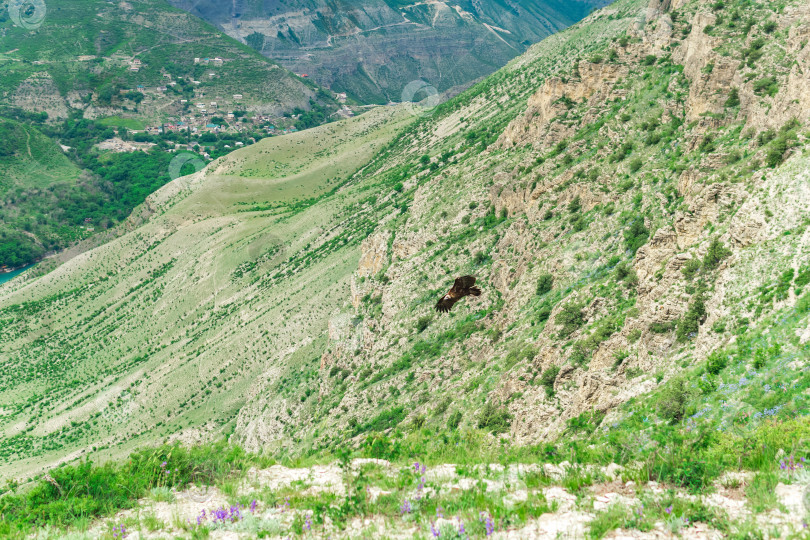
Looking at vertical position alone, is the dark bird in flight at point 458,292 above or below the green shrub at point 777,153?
below

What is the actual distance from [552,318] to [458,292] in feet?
41.7

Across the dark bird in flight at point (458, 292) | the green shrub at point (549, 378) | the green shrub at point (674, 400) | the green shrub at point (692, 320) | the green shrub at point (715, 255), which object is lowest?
the dark bird in flight at point (458, 292)

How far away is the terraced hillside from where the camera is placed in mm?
10703

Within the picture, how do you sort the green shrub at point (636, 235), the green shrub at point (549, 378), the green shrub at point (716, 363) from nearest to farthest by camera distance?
the green shrub at point (716, 363) → the green shrub at point (549, 378) → the green shrub at point (636, 235)

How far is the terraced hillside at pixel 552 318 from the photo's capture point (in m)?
10.7

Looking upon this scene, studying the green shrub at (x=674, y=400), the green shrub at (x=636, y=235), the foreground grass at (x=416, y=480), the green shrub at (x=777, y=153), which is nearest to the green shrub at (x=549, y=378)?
the green shrub at (x=674, y=400)

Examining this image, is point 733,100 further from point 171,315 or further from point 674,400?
point 171,315

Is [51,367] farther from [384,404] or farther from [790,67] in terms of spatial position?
[790,67]

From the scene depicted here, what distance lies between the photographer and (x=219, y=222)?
111 metres

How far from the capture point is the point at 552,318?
928 inches

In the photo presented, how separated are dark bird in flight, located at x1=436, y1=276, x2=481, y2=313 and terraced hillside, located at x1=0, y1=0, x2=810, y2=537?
78 cm

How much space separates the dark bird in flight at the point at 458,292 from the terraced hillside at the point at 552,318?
0.78 meters

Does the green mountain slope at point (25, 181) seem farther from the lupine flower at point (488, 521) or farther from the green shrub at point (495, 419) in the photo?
the lupine flower at point (488, 521)

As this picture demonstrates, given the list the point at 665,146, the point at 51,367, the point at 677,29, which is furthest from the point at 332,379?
the point at 51,367
